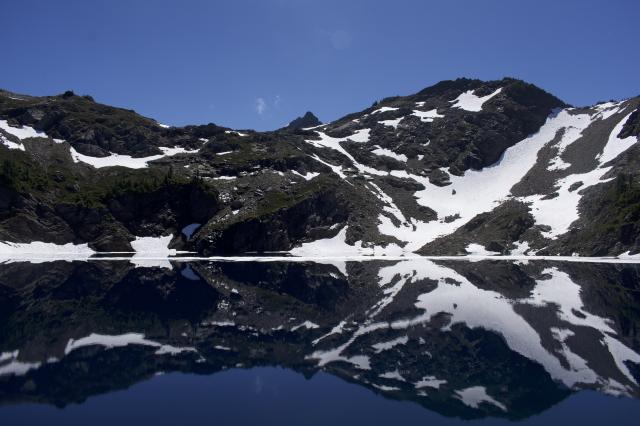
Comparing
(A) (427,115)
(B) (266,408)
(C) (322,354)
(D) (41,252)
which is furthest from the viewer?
(A) (427,115)

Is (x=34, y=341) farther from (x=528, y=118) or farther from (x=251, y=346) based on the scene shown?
(x=528, y=118)

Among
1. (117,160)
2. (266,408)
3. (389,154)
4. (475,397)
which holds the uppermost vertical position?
(389,154)

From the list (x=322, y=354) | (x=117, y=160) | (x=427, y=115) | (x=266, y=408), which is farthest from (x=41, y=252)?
(x=427, y=115)

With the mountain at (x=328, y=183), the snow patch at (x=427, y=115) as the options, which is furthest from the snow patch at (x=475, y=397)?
the snow patch at (x=427, y=115)

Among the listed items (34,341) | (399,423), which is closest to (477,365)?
(399,423)

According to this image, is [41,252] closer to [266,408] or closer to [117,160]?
[117,160]

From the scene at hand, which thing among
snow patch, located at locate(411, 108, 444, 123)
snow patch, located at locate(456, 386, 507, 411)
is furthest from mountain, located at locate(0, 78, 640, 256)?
snow patch, located at locate(456, 386, 507, 411)

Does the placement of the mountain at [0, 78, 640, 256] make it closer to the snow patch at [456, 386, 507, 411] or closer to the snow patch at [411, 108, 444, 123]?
the snow patch at [411, 108, 444, 123]

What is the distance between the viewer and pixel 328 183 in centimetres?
11375

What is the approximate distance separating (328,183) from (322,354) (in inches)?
3596

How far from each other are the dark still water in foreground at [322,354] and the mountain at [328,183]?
49254 millimetres

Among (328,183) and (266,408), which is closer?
(266,408)

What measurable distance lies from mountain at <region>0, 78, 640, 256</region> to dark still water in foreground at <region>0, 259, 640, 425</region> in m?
49.3

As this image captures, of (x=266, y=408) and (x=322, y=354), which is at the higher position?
(x=322, y=354)
